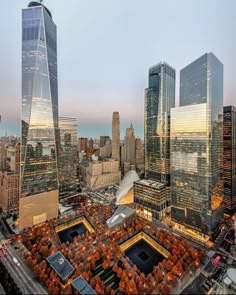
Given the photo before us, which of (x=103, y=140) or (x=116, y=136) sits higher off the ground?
(x=116, y=136)

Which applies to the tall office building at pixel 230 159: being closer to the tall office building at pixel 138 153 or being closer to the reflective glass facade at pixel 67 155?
the reflective glass facade at pixel 67 155

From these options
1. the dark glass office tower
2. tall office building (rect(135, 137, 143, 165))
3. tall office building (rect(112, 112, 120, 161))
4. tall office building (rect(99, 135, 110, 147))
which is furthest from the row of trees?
tall office building (rect(99, 135, 110, 147))

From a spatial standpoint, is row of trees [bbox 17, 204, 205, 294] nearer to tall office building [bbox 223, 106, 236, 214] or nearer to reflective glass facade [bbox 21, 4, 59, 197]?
reflective glass facade [bbox 21, 4, 59, 197]

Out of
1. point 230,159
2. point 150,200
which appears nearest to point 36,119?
point 150,200

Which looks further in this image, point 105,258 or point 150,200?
point 150,200

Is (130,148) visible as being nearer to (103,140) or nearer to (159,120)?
(159,120)

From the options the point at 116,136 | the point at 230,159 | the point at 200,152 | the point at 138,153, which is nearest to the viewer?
the point at 200,152

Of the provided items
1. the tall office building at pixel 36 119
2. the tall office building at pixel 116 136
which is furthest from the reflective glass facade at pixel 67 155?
the tall office building at pixel 116 136
